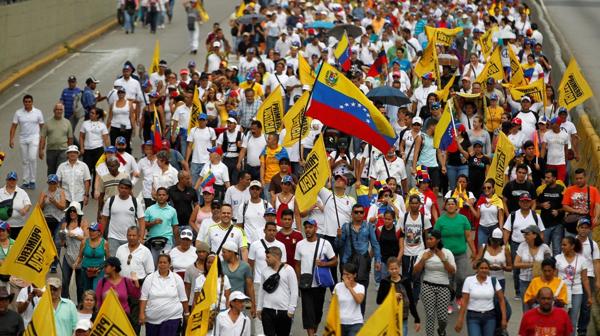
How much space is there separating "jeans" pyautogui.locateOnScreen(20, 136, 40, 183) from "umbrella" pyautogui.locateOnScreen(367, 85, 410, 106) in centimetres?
557

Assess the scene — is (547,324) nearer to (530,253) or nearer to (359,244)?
(530,253)

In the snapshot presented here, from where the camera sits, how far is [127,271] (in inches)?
630

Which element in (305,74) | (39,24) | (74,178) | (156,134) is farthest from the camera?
(39,24)

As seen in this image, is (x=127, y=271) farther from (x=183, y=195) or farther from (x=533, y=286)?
(x=533, y=286)

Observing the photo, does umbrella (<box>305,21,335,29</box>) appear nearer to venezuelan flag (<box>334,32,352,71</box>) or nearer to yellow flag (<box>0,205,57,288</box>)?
venezuelan flag (<box>334,32,352,71</box>)

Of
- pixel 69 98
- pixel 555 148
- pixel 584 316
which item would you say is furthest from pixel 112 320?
pixel 69 98

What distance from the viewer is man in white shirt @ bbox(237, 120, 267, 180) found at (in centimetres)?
2119


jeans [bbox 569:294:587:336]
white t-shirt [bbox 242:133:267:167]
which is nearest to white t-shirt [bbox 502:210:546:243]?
jeans [bbox 569:294:587:336]

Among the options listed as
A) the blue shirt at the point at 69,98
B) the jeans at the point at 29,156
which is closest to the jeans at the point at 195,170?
the jeans at the point at 29,156

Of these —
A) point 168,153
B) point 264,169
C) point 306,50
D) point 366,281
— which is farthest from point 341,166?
point 306,50

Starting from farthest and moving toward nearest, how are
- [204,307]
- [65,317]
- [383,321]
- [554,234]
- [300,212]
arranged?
[554,234], [300,212], [65,317], [204,307], [383,321]

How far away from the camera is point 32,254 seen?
15.4 m

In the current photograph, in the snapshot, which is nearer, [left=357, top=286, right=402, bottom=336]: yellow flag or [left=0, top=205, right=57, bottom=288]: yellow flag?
[left=357, top=286, right=402, bottom=336]: yellow flag

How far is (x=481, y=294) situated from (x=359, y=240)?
200 centimetres
